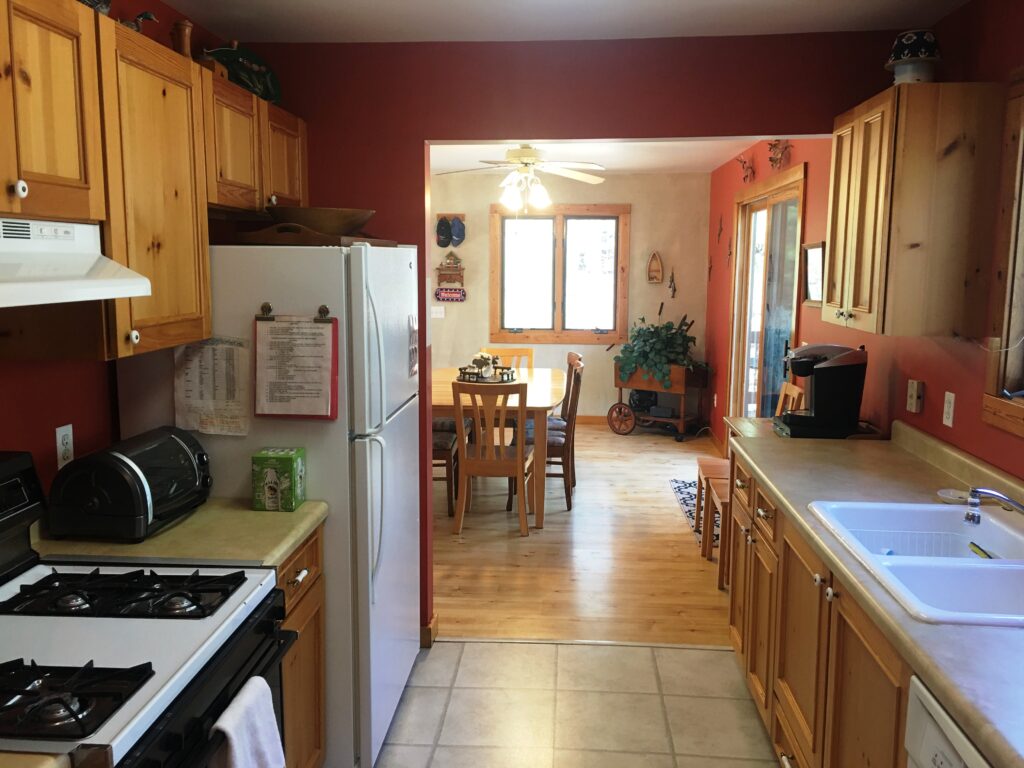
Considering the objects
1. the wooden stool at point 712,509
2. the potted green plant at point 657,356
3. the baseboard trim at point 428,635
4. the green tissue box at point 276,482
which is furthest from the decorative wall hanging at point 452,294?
the green tissue box at point 276,482

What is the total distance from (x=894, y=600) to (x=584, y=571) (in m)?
2.62

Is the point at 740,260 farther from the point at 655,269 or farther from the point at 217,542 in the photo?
the point at 217,542

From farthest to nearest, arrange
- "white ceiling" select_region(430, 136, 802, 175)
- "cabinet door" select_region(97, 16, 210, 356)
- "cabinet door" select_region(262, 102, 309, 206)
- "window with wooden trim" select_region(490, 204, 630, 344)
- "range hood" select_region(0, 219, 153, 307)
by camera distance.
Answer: "window with wooden trim" select_region(490, 204, 630, 344) → "white ceiling" select_region(430, 136, 802, 175) → "cabinet door" select_region(262, 102, 309, 206) → "cabinet door" select_region(97, 16, 210, 356) → "range hood" select_region(0, 219, 153, 307)

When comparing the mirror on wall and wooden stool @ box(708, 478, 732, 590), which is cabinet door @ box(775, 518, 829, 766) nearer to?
the mirror on wall

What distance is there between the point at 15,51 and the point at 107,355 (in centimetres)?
64

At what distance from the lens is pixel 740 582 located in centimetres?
297

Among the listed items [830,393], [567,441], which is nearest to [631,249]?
[567,441]

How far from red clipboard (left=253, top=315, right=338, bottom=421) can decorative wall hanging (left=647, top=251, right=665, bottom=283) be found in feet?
18.8

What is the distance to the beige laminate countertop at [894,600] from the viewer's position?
121cm

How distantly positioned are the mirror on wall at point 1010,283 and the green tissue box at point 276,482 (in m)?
2.02

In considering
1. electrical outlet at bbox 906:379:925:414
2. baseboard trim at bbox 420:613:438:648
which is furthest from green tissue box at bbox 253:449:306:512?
electrical outlet at bbox 906:379:925:414

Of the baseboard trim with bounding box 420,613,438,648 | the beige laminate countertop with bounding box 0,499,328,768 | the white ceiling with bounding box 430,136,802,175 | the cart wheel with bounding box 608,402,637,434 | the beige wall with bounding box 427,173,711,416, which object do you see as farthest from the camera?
the beige wall with bounding box 427,173,711,416

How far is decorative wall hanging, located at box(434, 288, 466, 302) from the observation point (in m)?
7.82

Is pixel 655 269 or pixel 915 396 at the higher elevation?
pixel 655 269
